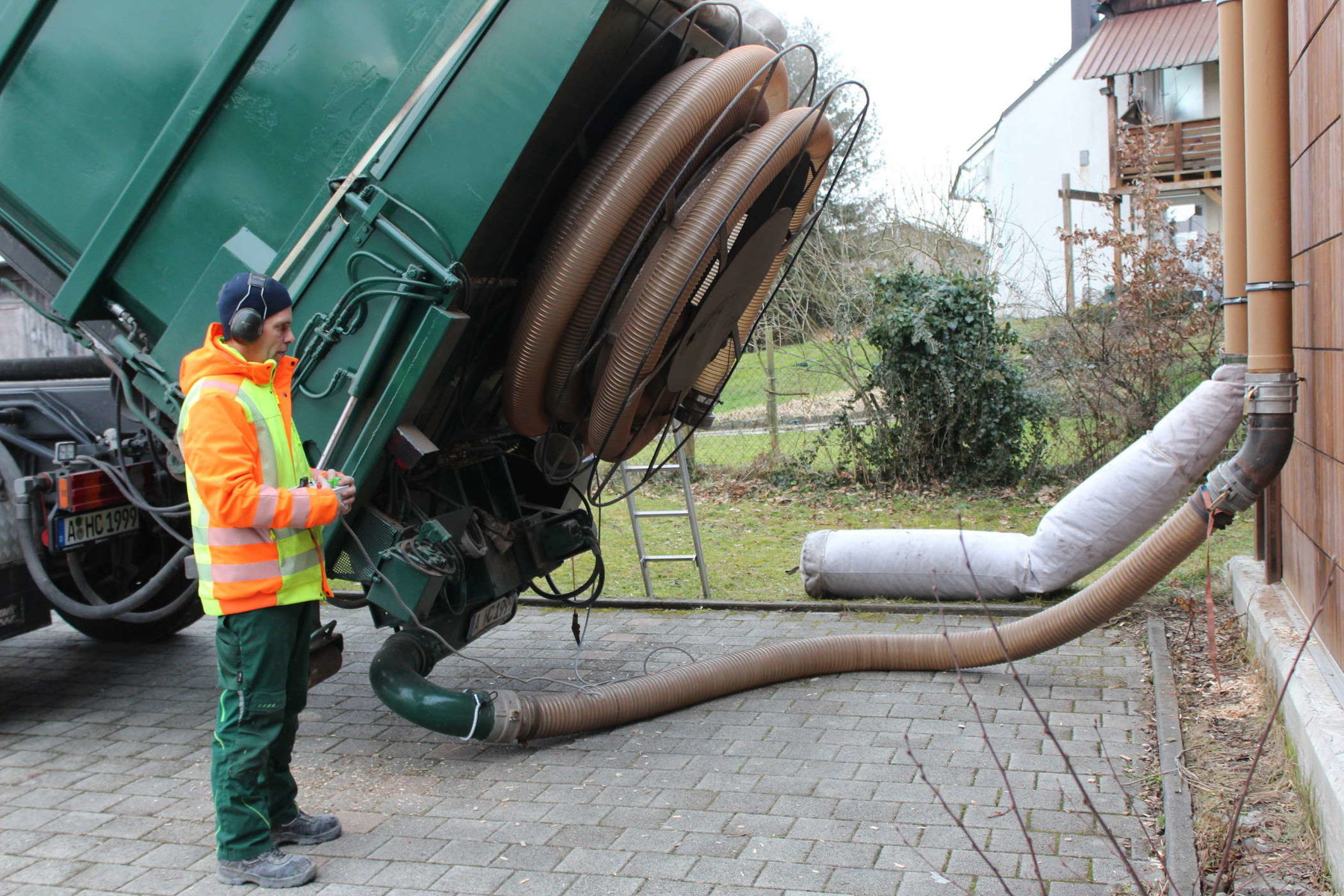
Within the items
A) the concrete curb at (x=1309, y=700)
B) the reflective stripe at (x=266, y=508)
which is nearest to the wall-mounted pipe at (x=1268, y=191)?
the concrete curb at (x=1309, y=700)

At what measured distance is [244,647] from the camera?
3430 millimetres

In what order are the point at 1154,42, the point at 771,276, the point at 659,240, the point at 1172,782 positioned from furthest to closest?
1. the point at 1154,42
2. the point at 771,276
3. the point at 659,240
4. the point at 1172,782

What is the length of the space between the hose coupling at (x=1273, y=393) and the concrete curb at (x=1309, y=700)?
835mm

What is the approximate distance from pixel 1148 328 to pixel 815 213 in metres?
6.16

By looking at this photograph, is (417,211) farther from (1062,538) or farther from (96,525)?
(1062,538)

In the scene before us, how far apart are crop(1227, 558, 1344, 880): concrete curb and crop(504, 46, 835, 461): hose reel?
234 centimetres

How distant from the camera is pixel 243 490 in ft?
10.9

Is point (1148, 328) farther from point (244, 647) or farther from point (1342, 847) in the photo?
point (244, 647)

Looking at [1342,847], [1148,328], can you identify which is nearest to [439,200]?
[1342,847]

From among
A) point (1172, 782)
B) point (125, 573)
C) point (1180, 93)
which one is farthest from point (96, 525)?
point (1180, 93)

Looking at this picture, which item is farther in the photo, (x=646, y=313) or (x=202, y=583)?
(x=646, y=313)

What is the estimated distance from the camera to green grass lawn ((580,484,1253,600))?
7234 millimetres

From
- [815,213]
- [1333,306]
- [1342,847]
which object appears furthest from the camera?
[815,213]

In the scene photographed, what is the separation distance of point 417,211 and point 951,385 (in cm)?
707
